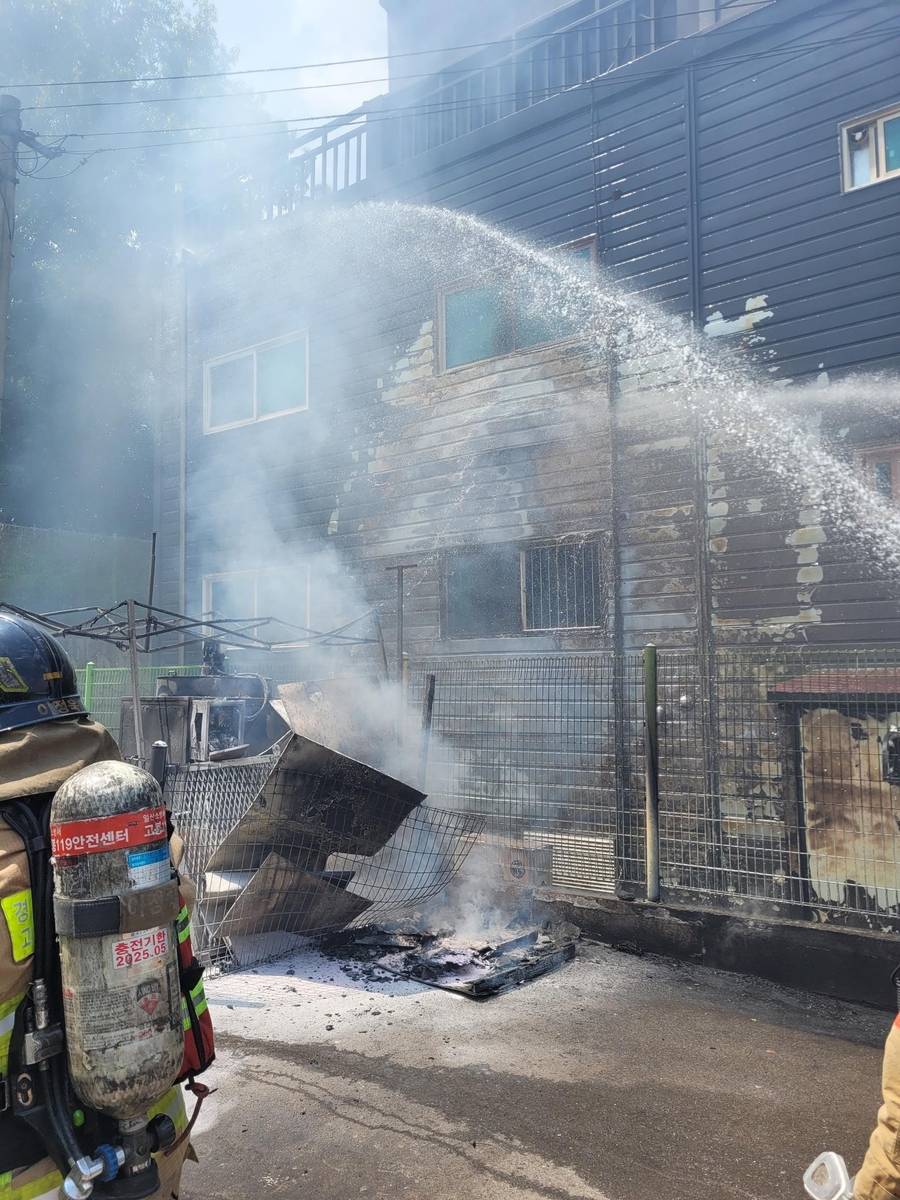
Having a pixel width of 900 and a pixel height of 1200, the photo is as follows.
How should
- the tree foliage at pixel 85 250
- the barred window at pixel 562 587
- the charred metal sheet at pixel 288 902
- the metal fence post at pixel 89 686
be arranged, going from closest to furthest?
the charred metal sheet at pixel 288 902 → the barred window at pixel 562 587 → the metal fence post at pixel 89 686 → the tree foliage at pixel 85 250

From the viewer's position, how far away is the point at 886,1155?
1.73 m

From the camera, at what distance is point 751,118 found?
293 inches

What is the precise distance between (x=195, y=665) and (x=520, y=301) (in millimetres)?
6845

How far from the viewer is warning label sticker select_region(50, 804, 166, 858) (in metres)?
1.66

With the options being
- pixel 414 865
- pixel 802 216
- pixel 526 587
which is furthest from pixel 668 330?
pixel 414 865

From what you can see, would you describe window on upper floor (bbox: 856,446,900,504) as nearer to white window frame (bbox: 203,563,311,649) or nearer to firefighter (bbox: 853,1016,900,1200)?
firefighter (bbox: 853,1016,900,1200)

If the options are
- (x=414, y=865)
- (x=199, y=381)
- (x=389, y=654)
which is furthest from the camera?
(x=199, y=381)

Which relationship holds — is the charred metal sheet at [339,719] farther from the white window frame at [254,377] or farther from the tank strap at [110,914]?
the tank strap at [110,914]

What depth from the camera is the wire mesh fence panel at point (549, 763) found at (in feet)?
19.9

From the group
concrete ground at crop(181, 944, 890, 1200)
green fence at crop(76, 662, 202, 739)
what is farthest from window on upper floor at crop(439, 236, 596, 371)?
concrete ground at crop(181, 944, 890, 1200)

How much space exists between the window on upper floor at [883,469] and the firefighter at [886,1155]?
5688 millimetres

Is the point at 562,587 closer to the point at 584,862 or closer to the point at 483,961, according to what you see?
the point at 584,862

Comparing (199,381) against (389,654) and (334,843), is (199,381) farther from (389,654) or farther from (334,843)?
(334,843)

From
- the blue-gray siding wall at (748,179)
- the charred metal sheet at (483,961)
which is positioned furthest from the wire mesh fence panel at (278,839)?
the blue-gray siding wall at (748,179)
